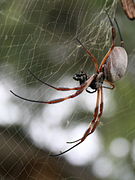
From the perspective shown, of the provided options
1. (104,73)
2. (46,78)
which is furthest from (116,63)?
(46,78)

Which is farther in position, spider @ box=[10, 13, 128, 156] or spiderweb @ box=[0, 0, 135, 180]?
spiderweb @ box=[0, 0, 135, 180]

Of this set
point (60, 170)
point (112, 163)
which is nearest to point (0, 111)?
point (60, 170)

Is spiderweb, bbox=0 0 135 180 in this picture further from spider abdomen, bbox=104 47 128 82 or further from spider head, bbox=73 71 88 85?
spider abdomen, bbox=104 47 128 82

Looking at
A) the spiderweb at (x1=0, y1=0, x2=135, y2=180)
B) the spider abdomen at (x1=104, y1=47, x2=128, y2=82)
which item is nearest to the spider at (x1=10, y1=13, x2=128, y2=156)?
the spider abdomen at (x1=104, y1=47, x2=128, y2=82)

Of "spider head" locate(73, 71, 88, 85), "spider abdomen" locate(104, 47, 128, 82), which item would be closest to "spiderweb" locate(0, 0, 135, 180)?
"spider head" locate(73, 71, 88, 85)

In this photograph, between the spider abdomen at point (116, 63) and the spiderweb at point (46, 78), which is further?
the spiderweb at point (46, 78)

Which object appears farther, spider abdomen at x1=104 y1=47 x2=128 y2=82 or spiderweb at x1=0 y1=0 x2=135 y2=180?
spiderweb at x1=0 y1=0 x2=135 y2=180

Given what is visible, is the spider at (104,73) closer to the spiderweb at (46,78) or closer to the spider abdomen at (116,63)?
the spider abdomen at (116,63)

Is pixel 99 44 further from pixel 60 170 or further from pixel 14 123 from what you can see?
pixel 60 170

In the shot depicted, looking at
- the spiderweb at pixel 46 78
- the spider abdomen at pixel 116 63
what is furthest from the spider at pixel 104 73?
the spiderweb at pixel 46 78
